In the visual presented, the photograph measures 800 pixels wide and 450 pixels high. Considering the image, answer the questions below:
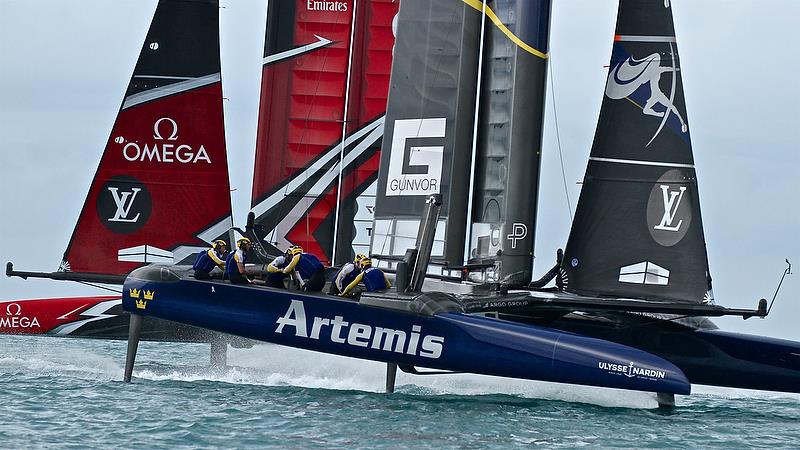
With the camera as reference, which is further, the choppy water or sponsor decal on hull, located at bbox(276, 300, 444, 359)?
sponsor decal on hull, located at bbox(276, 300, 444, 359)

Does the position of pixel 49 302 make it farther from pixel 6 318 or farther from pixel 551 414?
pixel 551 414

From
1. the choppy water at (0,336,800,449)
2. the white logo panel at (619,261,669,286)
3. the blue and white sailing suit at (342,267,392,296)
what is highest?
the white logo panel at (619,261,669,286)

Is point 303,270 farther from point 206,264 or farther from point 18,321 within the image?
point 18,321

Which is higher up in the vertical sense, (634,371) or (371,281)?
(371,281)

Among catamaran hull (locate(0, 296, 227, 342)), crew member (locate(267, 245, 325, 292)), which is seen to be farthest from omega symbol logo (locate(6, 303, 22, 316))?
crew member (locate(267, 245, 325, 292))

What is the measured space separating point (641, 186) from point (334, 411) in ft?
13.2

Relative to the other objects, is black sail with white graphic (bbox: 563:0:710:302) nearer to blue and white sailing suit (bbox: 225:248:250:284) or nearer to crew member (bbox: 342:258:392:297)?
crew member (bbox: 342:258:392:297)

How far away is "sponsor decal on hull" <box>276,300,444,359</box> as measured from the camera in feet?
39.0

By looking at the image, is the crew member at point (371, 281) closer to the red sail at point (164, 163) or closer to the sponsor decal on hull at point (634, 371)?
the sponsor decal on hull at point (634, 371)

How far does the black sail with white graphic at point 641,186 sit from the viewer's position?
13.3 m

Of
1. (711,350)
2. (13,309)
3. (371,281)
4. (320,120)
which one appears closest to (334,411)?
(371,281)

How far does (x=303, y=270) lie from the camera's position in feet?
42.0

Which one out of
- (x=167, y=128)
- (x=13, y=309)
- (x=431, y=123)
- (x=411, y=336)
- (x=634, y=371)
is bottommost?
(x=13, y=309)

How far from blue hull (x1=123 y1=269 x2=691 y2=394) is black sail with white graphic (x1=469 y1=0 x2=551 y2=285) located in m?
→ 1.83
